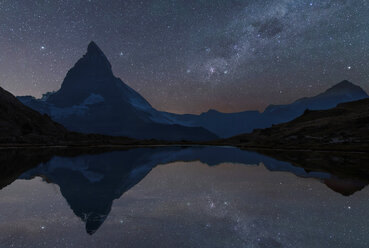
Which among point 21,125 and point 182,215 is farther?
point 21,125

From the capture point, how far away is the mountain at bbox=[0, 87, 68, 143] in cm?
9854

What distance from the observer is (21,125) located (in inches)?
4592

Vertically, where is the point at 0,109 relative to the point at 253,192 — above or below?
above

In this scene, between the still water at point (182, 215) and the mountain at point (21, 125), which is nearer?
the still water at point (182, 215)

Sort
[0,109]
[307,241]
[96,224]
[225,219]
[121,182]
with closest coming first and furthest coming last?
1. [307,241]
2. [96,224]
3. [225,219]
4. [121,182]
5. [0,109]

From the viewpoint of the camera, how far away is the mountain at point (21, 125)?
98.5m

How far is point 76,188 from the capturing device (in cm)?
1709

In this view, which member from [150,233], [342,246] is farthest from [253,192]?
[150,233]

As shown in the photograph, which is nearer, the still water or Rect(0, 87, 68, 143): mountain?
the still water

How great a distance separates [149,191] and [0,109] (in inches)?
5480

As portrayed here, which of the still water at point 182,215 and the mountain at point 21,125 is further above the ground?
the mountain at point 21,125

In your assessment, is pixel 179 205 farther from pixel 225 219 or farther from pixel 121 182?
pixel 121 182

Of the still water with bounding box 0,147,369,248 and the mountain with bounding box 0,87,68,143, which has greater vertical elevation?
the mountain with bounding box 0,87,68,143

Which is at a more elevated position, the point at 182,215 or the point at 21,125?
the point at 21,125
